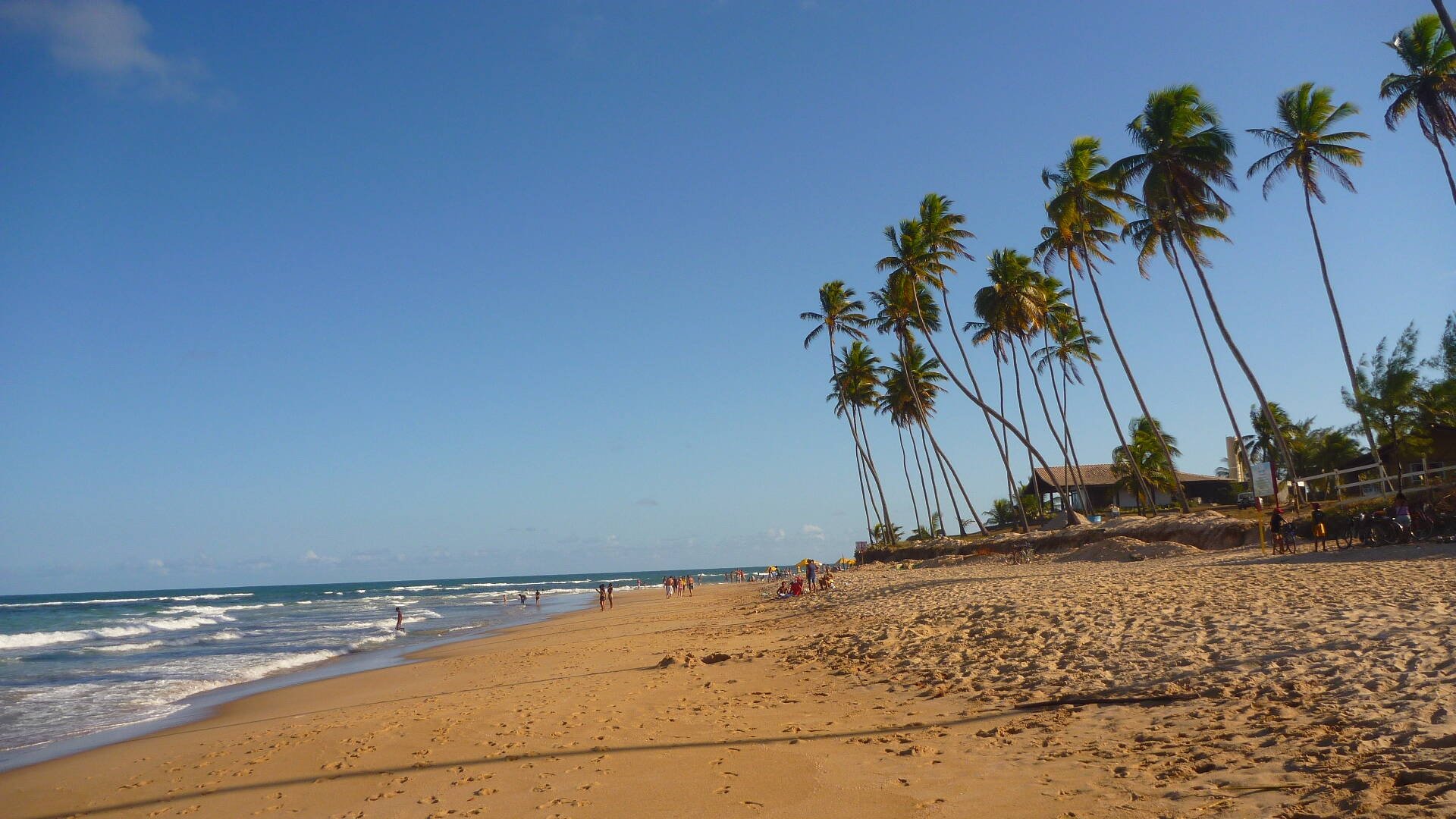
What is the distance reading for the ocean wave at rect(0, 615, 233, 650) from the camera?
3356cm

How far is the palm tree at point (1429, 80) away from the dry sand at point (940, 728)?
51.9 ft

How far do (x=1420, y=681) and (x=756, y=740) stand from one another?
5.22m

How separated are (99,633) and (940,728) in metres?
43.6

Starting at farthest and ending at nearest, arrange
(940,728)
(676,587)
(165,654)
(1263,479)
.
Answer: (676,587)
(165,654)
(1263,479)
(940,728)

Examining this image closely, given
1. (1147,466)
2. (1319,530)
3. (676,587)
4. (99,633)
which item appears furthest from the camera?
(676,587)

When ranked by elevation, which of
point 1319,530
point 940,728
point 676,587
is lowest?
point 676,587

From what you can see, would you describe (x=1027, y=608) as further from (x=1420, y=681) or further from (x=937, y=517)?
(x=937, y=517)

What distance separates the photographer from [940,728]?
7.30 meters

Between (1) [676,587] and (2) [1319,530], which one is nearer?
(2) [1319,530]

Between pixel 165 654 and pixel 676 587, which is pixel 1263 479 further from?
pixel 676 587

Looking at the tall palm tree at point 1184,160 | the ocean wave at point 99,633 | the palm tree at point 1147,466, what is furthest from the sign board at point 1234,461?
the ocean wave at point 99,633

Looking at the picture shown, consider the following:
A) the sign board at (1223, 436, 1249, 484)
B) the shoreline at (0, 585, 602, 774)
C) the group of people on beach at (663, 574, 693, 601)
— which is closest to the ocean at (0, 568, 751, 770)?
the shoreline at (0, 585, 602, 774)

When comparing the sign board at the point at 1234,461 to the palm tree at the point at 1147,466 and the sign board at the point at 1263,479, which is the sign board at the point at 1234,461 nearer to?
the sign board at the point at 1263,479

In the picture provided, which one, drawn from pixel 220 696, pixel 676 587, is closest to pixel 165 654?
pixel 220 696
